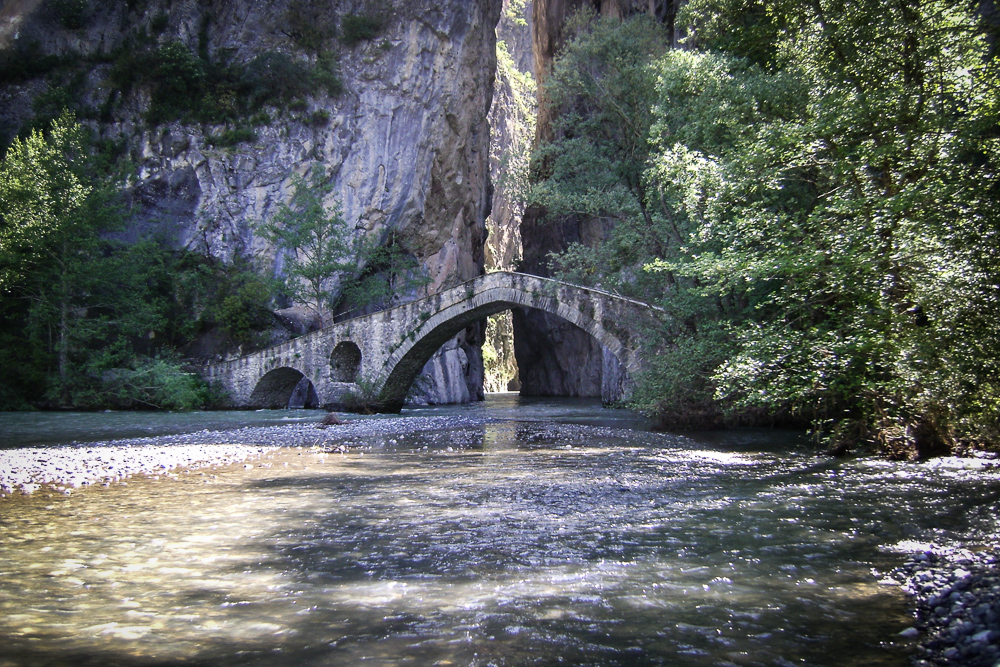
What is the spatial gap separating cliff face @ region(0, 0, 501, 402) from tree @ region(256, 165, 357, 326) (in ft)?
5.50

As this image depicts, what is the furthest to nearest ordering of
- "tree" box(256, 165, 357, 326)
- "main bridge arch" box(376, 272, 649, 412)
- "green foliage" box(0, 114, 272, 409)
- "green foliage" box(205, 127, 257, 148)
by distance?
"green foliage" box(205, 127, 257, 148), "tree" box(256, 165, 357, 326), "green foliage" box(0, 114, 272, 409), "main bridge arch" box(376, 272, 649, 412)

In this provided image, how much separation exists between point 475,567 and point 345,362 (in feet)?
62.6

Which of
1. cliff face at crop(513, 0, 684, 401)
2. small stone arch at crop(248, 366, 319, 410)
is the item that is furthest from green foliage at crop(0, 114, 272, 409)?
cliff face at crop(513, 0, 684, 401)

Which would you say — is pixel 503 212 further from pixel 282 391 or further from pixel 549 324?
pixel 282 391

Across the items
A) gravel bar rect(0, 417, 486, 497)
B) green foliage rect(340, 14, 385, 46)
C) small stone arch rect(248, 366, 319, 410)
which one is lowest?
gravel bar rect(0, 417, 486, 497)

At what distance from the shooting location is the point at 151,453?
9406 mm

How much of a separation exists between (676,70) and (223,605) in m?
13.2

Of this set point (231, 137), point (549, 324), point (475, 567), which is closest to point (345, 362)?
point (231, 137)

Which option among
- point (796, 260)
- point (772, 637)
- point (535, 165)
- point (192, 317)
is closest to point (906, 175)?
point (796, 260)

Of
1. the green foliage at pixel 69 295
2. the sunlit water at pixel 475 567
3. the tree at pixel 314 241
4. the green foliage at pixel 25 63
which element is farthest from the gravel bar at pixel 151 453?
the green foliage at pixel 25 63

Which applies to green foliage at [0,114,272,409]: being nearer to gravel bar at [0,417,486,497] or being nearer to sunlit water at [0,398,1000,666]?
gravel bar at [0,417,486,497]

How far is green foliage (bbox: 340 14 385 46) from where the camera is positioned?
Answer: 104 feet

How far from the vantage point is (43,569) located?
391 cm

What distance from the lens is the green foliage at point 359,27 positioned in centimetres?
3180
